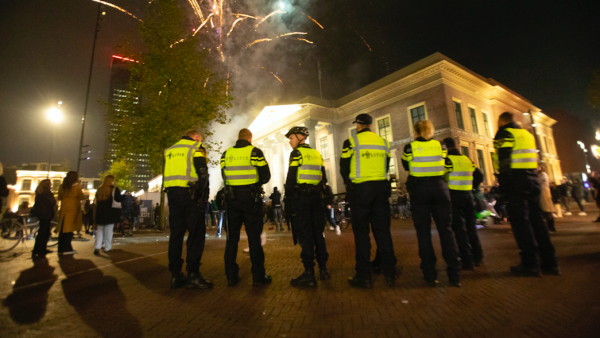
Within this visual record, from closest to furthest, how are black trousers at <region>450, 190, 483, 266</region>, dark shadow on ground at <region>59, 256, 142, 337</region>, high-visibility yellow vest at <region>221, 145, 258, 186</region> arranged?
dark shadow on ground at <region>59, 256, 142, 337</region>
high-visibility yellow vest at <region>221, 145, 258, 186</region>
black trousers at <region>450, 190, 483, 266</region>

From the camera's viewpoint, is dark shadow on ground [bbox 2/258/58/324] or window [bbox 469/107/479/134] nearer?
dark shadow on ground [bbox 2/258/58/324]

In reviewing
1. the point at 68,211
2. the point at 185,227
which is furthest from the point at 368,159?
the point at 68,211

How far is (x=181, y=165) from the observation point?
3742 mm

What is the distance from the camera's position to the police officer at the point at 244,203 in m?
3.51

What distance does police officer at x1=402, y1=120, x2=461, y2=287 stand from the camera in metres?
3.21

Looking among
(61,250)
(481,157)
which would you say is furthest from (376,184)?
(481,157)

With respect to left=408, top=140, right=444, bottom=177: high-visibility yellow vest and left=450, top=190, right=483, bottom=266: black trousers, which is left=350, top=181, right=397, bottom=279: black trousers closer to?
left=408, top=140, right=444, bottom=177: high-visibility yellow vest

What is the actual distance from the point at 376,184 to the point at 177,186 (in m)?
2.69

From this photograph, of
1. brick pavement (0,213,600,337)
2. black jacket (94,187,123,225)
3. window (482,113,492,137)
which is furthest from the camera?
window (482,113,492,137)

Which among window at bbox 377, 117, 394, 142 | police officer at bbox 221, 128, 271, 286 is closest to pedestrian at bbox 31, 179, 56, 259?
police officer at bbox 221, 128, 271, 286

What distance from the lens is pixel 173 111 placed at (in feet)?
44.8

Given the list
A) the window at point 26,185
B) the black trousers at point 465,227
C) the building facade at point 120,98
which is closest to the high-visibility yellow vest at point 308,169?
the black trousers at point 465,227

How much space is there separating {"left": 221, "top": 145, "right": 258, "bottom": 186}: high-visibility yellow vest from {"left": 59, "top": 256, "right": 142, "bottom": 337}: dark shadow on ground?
1.81 metres

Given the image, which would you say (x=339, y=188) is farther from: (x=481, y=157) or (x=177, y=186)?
(x=177, y=186)
